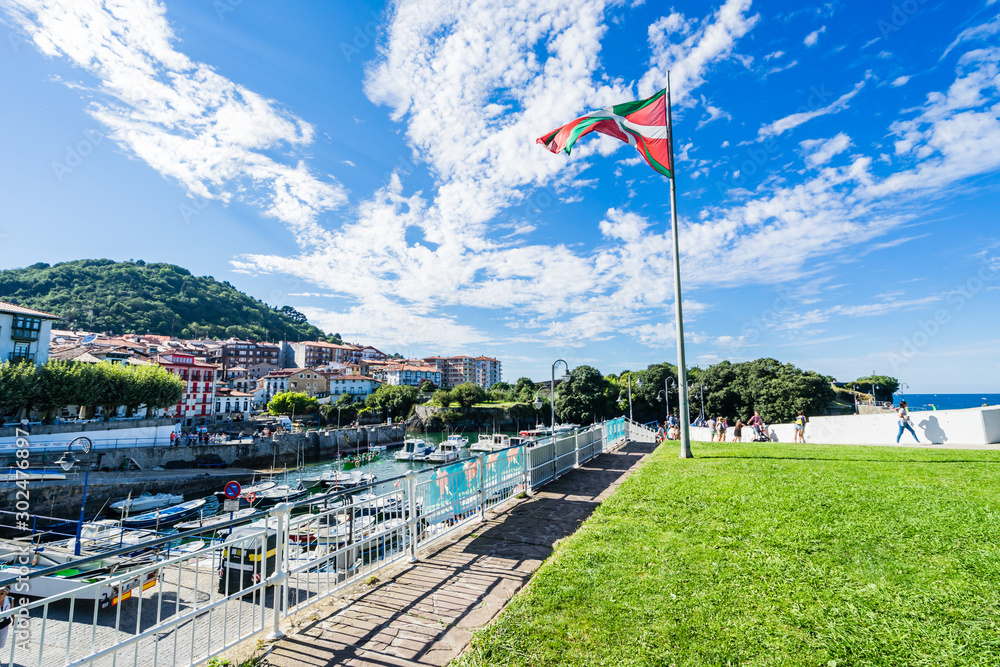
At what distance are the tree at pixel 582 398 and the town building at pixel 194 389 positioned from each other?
5794 cm

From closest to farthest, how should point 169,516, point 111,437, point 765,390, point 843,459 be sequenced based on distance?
point 843,459 < point 169,516 < point 111,437 < point 765,390

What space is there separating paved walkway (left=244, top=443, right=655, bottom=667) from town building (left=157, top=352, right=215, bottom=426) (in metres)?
79.4

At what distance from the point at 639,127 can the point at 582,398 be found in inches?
2720

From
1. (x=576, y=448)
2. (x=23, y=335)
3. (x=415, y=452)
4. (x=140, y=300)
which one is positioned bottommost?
(x=415, y=452)

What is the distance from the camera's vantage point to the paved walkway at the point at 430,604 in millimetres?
3676

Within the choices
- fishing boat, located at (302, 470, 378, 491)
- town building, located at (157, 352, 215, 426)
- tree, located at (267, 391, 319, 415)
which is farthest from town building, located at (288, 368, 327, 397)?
fishing boat, located at (302, 470, 378, 491)

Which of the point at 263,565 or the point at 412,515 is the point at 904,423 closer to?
the point at 412,515

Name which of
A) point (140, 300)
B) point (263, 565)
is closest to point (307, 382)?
point (140, 300)

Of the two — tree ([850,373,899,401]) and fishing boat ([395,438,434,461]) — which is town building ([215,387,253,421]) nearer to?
fishing boat ([395,438,434,461])

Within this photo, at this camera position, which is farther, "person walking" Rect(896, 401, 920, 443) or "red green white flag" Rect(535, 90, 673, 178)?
"person walking" Rect(896, 401, 920, 443)

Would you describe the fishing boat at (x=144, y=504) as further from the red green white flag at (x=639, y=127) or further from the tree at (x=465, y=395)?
the tree at (x=465, y=395)

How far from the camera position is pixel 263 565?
4086 millimetres

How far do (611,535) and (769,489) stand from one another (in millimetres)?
3681

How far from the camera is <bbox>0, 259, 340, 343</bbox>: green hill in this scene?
110000 mm
